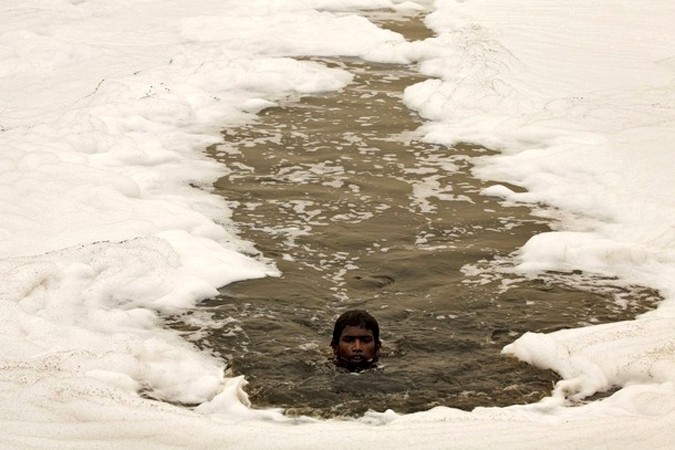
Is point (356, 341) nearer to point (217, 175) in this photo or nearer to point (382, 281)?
point (382, 281)

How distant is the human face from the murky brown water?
0.12 m

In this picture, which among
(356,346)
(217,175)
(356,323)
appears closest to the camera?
(356,346)

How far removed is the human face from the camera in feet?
18.9

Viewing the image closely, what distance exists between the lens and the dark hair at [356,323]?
233 inches

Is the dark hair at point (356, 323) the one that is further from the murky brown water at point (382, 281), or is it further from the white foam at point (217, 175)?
the white foam at point (217, 175)

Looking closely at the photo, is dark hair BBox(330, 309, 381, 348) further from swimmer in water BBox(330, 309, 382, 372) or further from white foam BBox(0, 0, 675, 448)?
white foam BBox(0, 0, 675, 448)

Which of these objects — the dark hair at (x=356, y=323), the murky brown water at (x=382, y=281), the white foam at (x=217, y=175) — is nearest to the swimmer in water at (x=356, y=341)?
the dark hair at (x=356, y=323)

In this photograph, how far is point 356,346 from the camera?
5750 mm

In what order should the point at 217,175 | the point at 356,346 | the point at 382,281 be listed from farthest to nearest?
the point at 217,175
the point at 382,281
the point at 356,346

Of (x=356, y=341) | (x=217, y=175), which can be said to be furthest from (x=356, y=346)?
(x=217, y=175)

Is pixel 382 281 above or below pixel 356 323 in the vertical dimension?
below

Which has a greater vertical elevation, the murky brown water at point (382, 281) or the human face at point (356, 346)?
the human face at point (356, 346)

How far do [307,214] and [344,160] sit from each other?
1.44 metres

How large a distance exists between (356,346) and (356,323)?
0.22m
